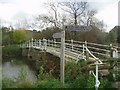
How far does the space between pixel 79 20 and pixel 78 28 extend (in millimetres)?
11806

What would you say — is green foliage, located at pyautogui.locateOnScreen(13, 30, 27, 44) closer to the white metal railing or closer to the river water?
the white metal railing

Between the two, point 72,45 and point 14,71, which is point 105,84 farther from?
point 14,71

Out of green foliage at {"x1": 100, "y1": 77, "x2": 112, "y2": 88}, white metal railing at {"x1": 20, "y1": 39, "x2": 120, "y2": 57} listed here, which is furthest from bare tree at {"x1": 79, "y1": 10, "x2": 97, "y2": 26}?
green foliage at {"x1": 100, "y1": 77, "x2": 112, "y2": 88}

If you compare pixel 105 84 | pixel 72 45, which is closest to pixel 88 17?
pixel 72 45

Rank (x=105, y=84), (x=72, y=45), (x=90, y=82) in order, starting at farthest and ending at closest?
(x=72, y=45)
(x=105, y=84)
(x=90, y=82)

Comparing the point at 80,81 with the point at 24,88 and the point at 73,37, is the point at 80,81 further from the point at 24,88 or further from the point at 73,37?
the point at 73,37

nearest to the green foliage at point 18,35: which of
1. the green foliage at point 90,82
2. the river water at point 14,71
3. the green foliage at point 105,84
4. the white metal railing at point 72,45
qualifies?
the white metal railing at point 72,45

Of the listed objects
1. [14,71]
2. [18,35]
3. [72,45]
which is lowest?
[14,71]

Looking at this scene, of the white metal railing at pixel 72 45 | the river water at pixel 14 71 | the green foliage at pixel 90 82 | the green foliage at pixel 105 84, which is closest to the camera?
the green foliage at pixel 90 82

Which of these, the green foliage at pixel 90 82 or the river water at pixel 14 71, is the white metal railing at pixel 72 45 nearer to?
the river water at pixel 14 71

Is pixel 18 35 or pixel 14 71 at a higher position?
pixel 18 35

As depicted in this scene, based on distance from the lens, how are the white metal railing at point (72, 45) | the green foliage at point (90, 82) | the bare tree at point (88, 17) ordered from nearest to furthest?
1. the green foliage at point (90, 82)
2. the white metal railing at point (72, 45)
3. the bare tree at point (88, 17)

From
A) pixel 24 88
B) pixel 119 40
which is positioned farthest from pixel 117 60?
pixel 119 40

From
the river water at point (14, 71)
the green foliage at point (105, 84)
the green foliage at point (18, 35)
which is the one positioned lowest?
the river water at point (14, 71)
